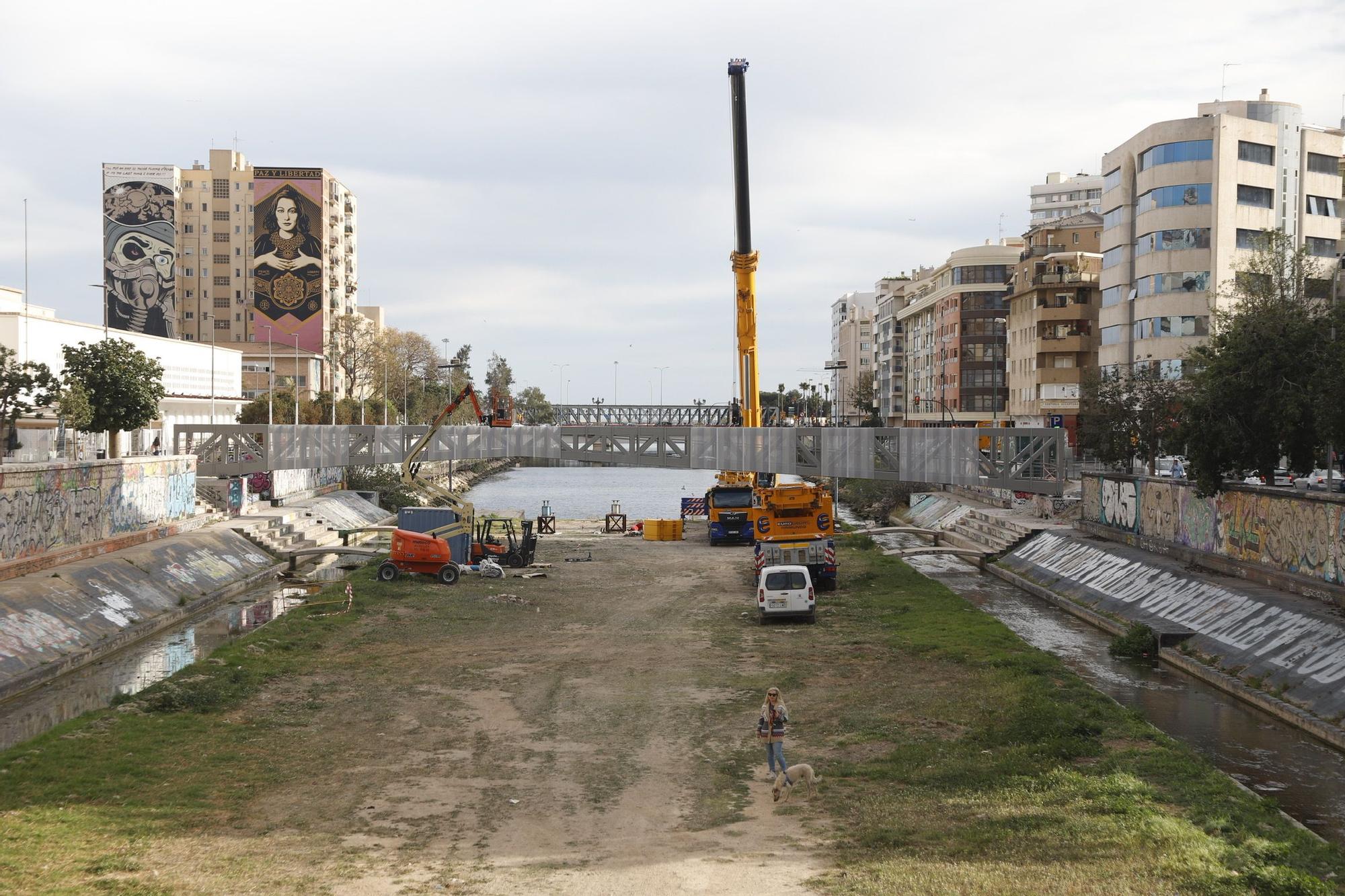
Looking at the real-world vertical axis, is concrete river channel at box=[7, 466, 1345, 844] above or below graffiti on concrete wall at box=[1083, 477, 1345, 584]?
below

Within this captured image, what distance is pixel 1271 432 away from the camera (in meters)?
38.6

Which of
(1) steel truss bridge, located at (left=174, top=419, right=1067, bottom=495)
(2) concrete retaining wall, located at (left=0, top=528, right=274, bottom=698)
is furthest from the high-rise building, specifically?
(2) concrete retaining wall, located at (left=0, top=528, right=274, bottom=698)

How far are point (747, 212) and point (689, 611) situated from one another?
34.0 metres

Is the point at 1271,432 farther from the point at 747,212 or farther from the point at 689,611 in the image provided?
the point at 747,212

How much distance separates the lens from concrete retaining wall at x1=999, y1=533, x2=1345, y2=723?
97.7ft

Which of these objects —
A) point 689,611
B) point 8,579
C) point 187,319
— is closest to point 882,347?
point 187,319

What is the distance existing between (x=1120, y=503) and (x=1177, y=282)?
27881mm

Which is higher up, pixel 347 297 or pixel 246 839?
pixel 347 297

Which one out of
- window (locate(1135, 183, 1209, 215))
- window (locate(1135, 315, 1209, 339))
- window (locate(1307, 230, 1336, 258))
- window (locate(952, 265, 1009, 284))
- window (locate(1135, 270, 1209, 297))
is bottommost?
window (locate(1135, 315, 1209, 339))

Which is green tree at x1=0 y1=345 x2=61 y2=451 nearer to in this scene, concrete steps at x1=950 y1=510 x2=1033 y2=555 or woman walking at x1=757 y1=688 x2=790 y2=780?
woman walking at x1=757 y1=688 x2=790 y2=780

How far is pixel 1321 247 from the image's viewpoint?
74.8m

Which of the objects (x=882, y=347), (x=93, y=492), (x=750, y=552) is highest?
(x=882, y=347)

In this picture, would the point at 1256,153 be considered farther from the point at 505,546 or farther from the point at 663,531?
the point at 505,546

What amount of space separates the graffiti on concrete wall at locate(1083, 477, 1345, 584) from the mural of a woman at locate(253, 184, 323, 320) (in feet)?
369
